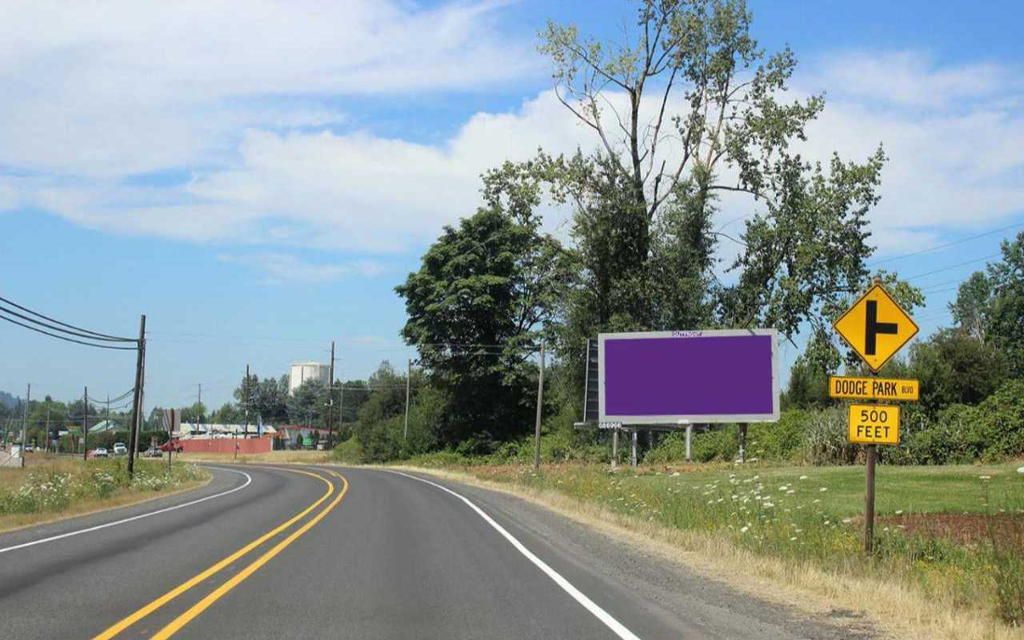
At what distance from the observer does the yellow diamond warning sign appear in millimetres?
13570

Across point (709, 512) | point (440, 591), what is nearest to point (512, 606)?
point (440, 591)

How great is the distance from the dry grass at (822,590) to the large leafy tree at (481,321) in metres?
53.3

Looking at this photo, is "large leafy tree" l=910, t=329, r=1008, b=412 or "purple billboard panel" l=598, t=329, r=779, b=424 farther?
"large leafy tree" l=910, t=329, r=1008, b=412

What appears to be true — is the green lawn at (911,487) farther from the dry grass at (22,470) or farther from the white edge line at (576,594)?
the dry grass at (22,470)

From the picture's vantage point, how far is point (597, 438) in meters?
58.8

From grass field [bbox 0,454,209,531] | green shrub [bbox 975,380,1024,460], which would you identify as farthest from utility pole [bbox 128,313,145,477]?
green shrub [bbox 975,380,1024,460]

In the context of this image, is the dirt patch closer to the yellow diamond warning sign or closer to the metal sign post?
the metal sign post

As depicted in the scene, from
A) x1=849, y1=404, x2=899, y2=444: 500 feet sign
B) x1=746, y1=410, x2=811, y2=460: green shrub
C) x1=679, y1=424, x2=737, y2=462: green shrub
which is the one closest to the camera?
x1=849, y1=404, x2=899, y2=444: 500 feet sign


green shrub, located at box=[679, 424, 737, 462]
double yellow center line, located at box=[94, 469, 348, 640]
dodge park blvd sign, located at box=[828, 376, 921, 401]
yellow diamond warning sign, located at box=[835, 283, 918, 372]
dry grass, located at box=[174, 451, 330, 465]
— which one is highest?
yellow diamond warning sign, located at box=[835, 283, 918, 372]

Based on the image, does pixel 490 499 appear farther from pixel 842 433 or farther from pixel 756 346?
pixel 756 346

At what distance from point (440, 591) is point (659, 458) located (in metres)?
36.7

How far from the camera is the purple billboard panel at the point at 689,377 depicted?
4194 cm

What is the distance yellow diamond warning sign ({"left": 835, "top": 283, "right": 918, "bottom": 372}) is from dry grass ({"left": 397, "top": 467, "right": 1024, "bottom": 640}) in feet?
10.1

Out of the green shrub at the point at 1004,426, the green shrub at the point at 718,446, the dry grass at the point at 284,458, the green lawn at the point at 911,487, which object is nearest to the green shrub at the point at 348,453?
the dry grass at the point at 284,458
